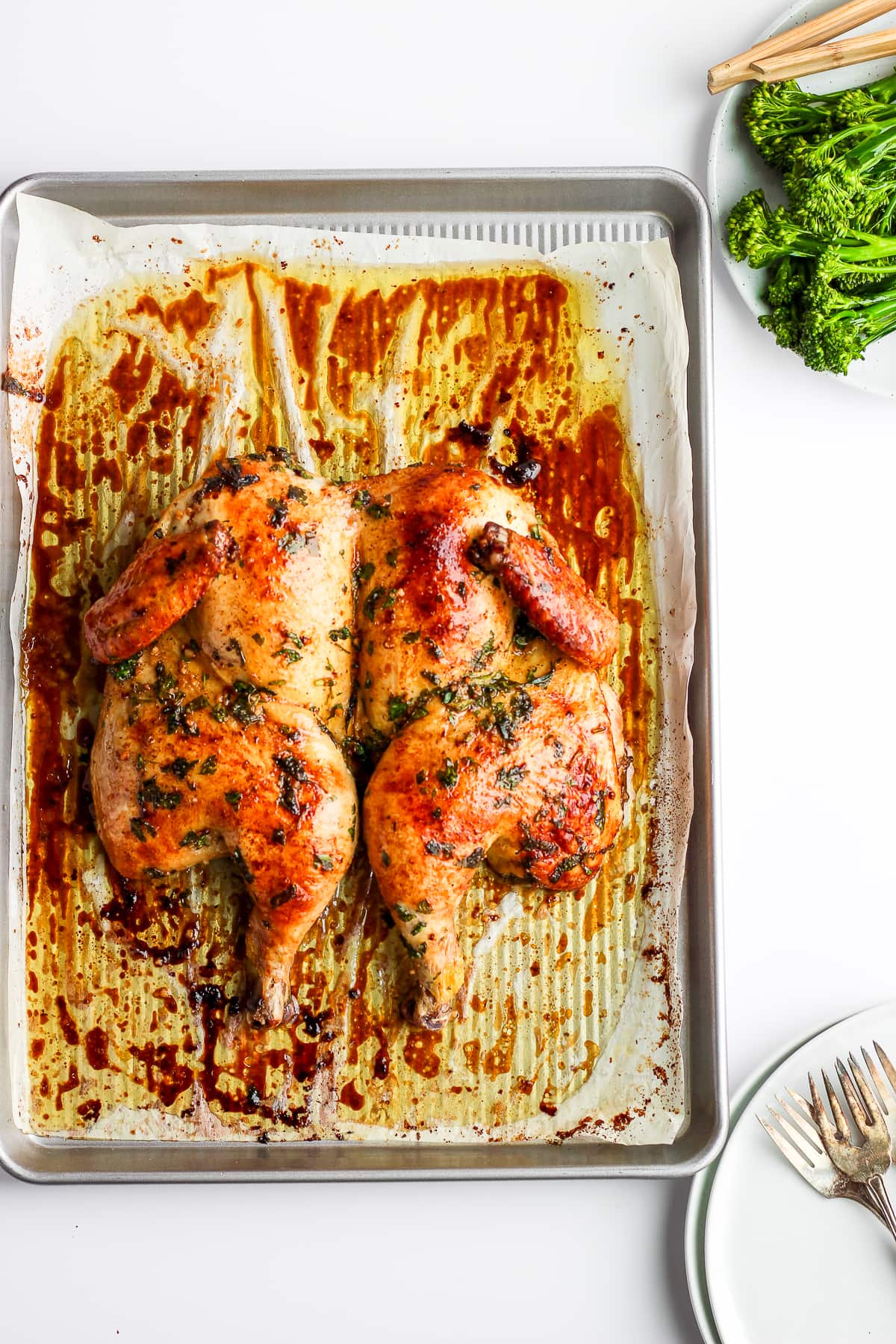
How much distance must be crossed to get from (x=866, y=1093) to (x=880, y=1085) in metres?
0.05

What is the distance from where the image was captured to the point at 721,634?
2848mm

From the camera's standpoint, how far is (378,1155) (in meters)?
2.60

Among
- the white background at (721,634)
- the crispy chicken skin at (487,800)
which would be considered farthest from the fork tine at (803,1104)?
the crispy chicken skin at (487,800)

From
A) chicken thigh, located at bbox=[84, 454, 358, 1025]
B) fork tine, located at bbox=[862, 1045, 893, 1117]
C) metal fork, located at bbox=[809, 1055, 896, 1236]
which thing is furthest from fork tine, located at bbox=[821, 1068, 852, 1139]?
chicken thigh, located at bbox=[84, 454, 358, 1025]

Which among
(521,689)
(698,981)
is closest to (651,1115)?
(698,981)

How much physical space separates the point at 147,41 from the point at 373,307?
101 centimetres

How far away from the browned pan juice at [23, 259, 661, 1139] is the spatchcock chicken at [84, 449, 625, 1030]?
267 mm

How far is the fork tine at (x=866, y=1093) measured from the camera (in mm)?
2664

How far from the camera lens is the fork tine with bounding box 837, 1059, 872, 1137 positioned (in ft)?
8.74

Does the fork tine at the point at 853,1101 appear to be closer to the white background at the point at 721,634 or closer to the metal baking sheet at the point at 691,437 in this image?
the white background at the point at 721,634

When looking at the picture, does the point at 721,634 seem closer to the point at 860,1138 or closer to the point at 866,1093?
the point at 866,1093

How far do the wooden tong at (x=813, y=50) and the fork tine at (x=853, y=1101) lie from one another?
2587 millimetres

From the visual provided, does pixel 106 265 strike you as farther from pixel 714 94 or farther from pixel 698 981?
pixel 698 981

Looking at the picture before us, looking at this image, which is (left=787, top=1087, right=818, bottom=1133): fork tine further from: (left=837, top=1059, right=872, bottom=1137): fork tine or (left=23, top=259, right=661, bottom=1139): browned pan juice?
(left=23, top=259, right=661, bottom=1139): browned pan juice
